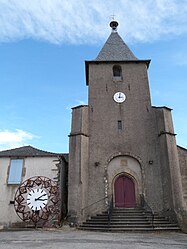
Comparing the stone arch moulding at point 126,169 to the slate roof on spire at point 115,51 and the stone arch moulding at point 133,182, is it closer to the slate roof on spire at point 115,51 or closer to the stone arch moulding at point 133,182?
the stone arch moulding at point 133,182

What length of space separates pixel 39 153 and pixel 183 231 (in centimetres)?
982

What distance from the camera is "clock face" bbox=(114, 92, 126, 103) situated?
18.3m

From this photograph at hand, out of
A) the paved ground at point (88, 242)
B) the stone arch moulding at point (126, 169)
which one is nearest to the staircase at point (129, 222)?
the stone arch moulding at point (126, 169)

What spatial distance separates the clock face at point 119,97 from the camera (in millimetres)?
18328

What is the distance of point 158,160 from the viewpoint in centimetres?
1580

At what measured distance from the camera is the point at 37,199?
46.8 feet

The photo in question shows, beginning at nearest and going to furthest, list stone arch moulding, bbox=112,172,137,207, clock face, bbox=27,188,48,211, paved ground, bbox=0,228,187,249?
paved ground, bbox=0,228,187,249 < clock face, bbox=27,188,48,211 < stone arch moulding, bbox=112,172,137,207

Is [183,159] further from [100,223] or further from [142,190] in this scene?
[100,223]

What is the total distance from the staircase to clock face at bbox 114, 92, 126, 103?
26.3 ft

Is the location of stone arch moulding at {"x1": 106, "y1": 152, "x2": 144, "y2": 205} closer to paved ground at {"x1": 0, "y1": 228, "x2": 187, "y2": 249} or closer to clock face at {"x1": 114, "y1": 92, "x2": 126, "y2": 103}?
clock face at {"x1": 114, "y1": 92, "x2": 126, "y2": 103}

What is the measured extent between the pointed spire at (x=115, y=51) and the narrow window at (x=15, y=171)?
1084 cm

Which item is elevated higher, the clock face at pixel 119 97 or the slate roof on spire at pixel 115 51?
the slate roof on spire at pixel 115 51

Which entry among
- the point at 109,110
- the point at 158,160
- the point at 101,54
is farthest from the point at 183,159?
the point at 101,54

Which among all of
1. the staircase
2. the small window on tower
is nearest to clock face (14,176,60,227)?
the staircase
